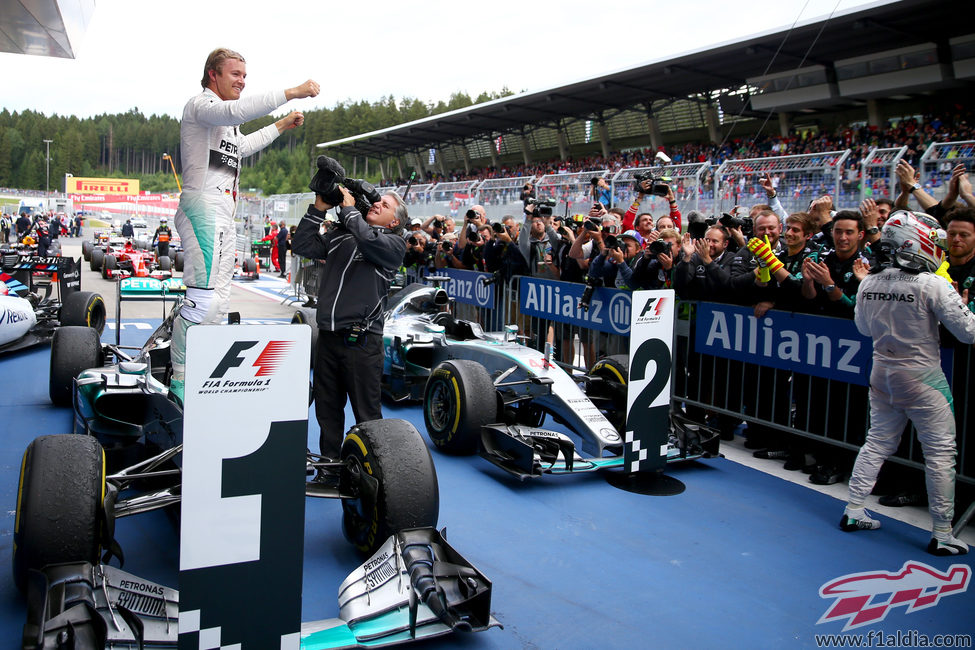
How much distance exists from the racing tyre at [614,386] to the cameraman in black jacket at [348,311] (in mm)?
2309

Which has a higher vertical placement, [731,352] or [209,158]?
[209,158]

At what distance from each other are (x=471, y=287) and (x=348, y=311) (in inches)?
218

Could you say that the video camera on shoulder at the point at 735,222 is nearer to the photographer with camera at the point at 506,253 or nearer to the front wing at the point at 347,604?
the photographer with camera at the point at 506,253

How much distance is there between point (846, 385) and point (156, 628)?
4.68m

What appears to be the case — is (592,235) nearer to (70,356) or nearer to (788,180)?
(70,356)

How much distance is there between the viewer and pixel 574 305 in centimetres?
761

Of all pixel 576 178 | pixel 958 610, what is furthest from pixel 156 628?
pixel 576 178

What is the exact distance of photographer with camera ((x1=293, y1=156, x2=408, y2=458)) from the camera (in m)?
4.03

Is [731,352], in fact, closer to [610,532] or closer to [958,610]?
[610,532]

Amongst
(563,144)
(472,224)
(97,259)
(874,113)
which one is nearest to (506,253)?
(472,224)

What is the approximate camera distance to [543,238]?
8602 mm

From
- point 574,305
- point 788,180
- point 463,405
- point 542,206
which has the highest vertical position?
point 788,180

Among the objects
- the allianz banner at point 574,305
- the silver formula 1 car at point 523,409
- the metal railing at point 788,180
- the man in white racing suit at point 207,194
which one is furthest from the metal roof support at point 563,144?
the man in white racing suit at point 207,194

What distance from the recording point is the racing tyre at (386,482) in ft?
10.3
